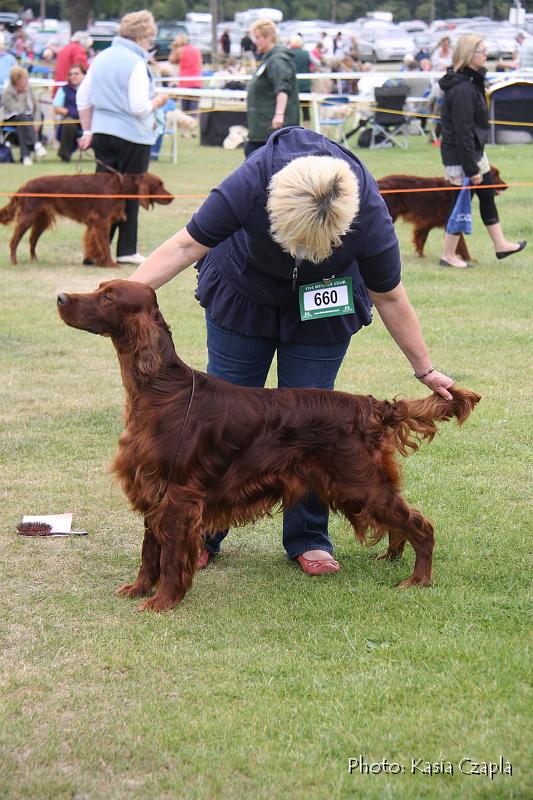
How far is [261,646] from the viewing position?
3295 millimetres

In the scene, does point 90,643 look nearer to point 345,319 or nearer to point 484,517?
point 345,319

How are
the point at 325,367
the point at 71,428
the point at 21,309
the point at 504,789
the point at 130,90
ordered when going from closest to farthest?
the point at 504,789, the point at 325,367, the point at 71,428, the point at 21,309, the point at 130,90

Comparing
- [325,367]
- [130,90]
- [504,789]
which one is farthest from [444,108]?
[504,789]

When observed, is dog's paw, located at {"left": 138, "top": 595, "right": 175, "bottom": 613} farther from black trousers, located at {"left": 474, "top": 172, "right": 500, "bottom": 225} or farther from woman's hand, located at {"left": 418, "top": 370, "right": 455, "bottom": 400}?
black trousers, located at {"left": 474, "top": 172, "right": 500, "bottom": 225}

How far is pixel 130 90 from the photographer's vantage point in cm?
928

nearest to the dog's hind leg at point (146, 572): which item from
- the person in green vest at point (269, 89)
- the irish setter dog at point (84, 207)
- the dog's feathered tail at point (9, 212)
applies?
the irish setter dog at point (84, 207)

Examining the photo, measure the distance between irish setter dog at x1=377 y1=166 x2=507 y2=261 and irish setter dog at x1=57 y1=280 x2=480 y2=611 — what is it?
21.6ft

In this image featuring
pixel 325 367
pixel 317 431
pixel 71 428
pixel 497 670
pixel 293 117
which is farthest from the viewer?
pixel 293 117

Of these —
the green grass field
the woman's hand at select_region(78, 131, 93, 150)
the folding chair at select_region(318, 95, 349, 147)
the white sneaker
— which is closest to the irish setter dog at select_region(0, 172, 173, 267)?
the woman's hand at select_region(78, 131, 93, 150)

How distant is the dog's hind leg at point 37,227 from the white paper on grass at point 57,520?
20.4 ft

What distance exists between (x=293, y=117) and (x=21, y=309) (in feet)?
13.8

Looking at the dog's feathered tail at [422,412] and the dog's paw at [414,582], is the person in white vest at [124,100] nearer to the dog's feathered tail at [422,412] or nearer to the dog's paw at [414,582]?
the dog's feathered tail at [422,412]

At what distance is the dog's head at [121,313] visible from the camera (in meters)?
3.36

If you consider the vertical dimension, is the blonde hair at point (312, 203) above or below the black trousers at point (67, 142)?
above
